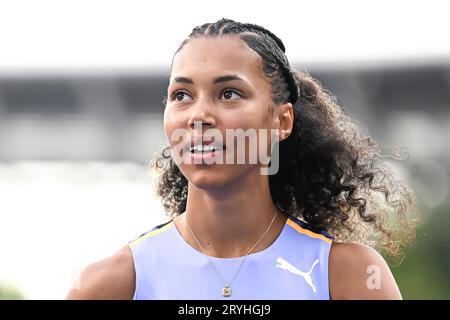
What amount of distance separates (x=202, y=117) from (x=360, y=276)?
93cm

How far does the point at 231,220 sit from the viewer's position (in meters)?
3.66

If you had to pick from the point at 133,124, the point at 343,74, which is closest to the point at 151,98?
the point at 133,124

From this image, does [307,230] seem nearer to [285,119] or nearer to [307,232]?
[307,232]

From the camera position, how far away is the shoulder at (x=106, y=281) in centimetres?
355

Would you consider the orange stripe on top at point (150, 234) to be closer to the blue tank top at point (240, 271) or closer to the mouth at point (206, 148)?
the blue tank top at point (240, 271)

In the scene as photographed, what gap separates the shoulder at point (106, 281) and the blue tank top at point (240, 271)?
0.04 meters

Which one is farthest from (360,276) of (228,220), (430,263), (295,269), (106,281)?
(430,263)

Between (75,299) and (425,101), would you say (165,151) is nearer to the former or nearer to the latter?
(75,299)

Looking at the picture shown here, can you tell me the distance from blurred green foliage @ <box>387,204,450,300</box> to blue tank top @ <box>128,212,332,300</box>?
697 cm

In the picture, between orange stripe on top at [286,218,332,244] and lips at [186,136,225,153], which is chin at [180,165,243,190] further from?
orange stripe on top at [286,218,332,244]

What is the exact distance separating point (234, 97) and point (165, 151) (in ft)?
3.06

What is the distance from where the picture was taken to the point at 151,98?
16969 millimetres

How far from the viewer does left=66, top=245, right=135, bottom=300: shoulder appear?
3.55 meters

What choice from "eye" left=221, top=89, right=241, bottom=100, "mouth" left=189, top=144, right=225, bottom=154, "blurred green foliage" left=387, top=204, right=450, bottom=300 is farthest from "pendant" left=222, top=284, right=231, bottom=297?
"blurred green foliage" left=387, top=204, right=450, bottom=300
